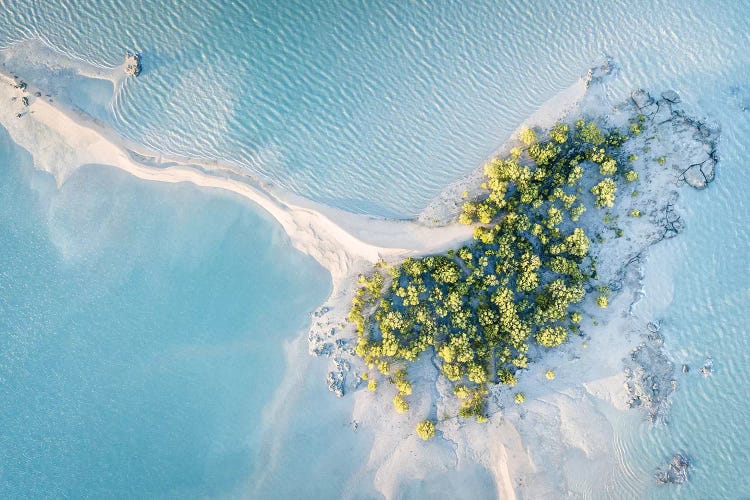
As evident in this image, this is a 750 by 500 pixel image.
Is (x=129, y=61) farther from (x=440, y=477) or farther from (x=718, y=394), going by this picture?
(x=718, y=394)

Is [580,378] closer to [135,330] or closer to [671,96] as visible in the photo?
[671,96]

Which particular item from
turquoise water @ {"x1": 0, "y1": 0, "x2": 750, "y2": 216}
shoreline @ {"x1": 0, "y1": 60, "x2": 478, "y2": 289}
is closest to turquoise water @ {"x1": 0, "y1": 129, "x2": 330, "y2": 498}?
shoreline @ {"x1": 0, "y1": 60, "x2": 478, "y2": 289}

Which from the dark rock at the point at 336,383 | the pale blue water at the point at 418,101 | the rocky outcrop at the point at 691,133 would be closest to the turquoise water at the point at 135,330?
the pale blue water at the point at 418,101

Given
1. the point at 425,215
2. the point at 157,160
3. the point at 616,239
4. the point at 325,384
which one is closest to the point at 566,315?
the point at 616,239

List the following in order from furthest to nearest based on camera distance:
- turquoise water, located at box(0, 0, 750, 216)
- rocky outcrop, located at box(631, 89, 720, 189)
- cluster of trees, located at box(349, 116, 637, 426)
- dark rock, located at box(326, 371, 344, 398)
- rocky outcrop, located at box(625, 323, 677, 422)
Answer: turquoise water, located at box(0, 0, 750, 216) → rocky outcrop, located at box(625, 323, 677, 422) → rocky outcrop, located at box(631, 89, 720, 189) → dark rock, located at box(326, 371, 344, 398) → cluster of trees, located at box(349, 116, 637, 426)

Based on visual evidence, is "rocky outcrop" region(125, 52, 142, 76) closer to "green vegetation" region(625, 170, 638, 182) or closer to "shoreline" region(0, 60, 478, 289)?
"shoreline" region(0, 60, 478, 289)

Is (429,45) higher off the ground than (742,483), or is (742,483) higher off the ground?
(429,45)
